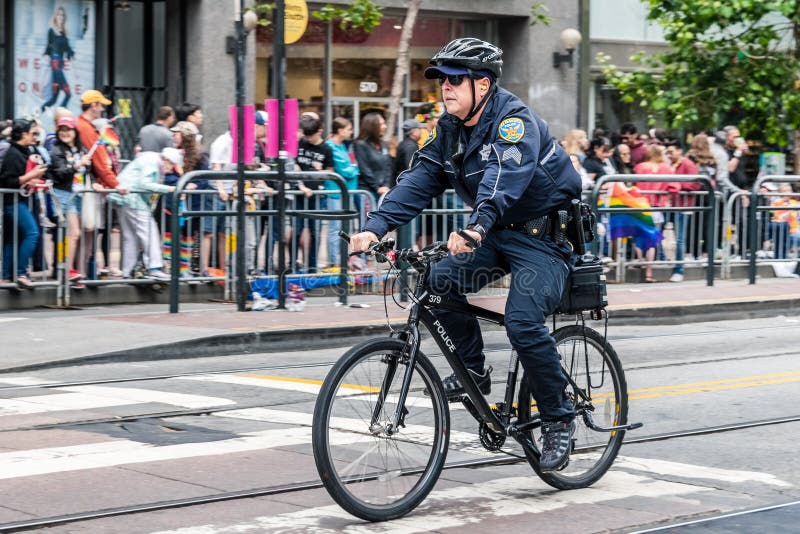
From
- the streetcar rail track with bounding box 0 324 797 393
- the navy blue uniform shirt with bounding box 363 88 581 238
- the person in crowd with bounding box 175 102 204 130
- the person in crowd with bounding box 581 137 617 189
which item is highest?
the person in crowd with bounding box 175 102 204 130

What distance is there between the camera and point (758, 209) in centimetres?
1645

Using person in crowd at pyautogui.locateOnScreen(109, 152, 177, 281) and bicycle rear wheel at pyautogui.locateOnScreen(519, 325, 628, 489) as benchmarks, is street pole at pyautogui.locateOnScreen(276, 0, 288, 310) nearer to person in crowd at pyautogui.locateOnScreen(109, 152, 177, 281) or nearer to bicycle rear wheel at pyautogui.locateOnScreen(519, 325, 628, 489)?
person in crowd at pyautogui.locateOnScreen(109, 152, 177, 281)

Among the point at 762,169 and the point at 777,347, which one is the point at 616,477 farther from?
the point at 762,169

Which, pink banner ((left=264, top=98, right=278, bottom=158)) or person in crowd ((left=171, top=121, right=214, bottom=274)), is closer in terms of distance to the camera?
pink banner ((left=264, top=98, right=278, bottom=158))

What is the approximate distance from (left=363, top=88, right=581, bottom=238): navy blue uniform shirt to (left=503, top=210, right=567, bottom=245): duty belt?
0.09 feet

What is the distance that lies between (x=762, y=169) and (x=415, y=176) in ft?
59.5

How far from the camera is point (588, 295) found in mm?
5836

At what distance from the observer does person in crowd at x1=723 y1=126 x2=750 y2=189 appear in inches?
735

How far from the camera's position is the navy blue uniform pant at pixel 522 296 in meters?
5.48

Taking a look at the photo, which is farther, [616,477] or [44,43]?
[44,43]

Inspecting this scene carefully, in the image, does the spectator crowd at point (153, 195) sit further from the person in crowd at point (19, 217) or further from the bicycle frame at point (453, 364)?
the bicycle frame at point (453, 364)

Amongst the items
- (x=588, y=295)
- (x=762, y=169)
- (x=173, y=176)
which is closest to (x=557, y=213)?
(x=588, y=295)

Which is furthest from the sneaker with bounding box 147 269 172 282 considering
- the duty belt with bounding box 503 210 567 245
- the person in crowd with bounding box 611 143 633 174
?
the duty belt with bounding box 503 210 567 245

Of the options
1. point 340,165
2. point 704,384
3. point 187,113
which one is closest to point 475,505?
point 704,384
